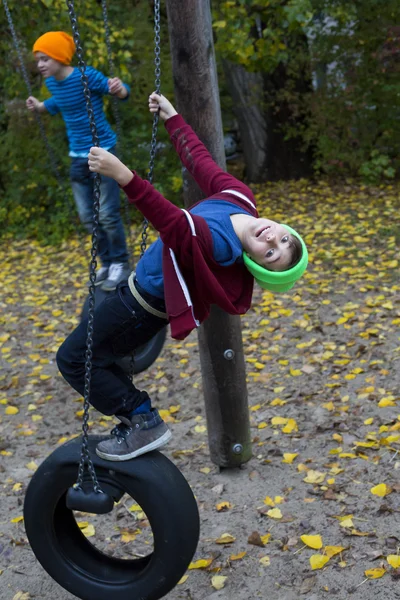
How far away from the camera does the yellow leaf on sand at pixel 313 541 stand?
11.3ft

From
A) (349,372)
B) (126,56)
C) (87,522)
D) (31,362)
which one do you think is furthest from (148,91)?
(87,522)

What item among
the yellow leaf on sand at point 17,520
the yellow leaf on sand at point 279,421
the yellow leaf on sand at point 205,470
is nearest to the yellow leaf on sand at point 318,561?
the yellow leaf on sand at point 205,470

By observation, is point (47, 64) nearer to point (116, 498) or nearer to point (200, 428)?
point (200, 428)

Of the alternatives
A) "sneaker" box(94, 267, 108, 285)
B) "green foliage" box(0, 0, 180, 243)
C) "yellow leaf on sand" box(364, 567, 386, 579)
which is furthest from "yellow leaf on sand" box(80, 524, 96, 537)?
"green foliage" box(0, 0, 180, 243)

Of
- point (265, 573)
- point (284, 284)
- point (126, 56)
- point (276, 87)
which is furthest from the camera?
point (276, 87)

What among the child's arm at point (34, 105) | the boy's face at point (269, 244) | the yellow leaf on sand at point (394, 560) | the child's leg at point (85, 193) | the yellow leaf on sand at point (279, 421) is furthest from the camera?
the child's arm at point (34, 105)

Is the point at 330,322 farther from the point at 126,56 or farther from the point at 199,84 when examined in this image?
the point at 126,56

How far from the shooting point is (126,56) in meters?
8.05

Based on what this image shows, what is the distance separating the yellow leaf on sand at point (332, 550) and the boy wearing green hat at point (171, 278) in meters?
1.09

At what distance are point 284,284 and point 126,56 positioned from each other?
20.0ft

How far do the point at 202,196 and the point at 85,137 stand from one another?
1614 millimetres

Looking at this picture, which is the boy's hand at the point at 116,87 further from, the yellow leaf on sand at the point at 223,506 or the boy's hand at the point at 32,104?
the yellow leaf on sand at the point at 223,506

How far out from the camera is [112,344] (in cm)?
288

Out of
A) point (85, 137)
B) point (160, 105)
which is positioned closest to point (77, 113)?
point (85, 137)
